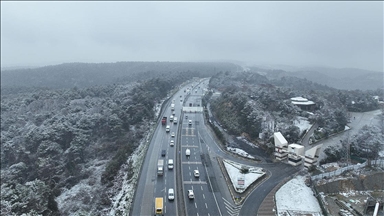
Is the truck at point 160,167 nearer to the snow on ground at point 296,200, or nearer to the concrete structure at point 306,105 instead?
the snow on ground at point 296,200

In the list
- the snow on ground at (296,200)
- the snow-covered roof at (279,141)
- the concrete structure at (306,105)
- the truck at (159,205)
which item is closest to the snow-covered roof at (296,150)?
the snow-covered roof at (279,141)

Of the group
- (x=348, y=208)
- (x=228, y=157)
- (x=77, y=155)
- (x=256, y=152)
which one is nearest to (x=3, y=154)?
(x=77, y=155)

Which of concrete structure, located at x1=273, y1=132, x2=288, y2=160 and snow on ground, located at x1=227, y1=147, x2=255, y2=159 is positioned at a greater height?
concrete structure, located at x1=273, y1=132, x2=288, y2=160

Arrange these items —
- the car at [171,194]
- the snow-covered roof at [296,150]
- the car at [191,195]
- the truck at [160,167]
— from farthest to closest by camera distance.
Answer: the snow-covered roof at [296,150], the truck at [160,167], the car at [191,195], the car at [171,194]

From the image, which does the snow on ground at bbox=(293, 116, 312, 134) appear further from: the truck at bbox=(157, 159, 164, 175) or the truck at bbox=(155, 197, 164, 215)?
the truck at bbox=(155, 197, 164, 215)

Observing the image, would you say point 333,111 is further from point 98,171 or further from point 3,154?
point 3,154

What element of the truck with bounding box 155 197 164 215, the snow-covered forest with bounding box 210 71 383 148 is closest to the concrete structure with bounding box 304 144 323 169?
the snow-covered forest with bounding box 210 71 383 148

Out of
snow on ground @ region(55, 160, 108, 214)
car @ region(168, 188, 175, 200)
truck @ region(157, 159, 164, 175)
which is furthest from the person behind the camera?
truck @ region(157, 159, 164, 175)
